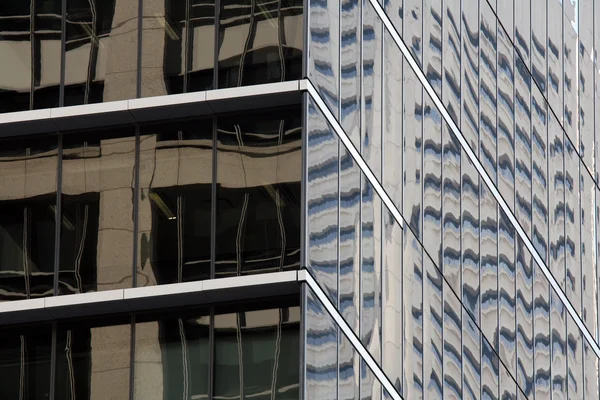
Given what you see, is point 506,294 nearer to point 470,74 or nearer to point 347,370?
point 470,74

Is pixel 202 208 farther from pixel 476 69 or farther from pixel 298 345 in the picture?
pixel 476 69

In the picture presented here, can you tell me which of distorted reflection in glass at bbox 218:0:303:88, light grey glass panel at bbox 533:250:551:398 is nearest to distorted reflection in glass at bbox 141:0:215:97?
distorted reflection in glass at bbox 218:0:303:88

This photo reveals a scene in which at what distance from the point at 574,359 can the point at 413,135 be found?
44.9ft

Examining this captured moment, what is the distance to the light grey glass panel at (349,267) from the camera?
36000mm

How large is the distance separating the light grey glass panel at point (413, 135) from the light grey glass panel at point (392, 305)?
4.48 ft

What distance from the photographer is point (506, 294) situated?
157ft

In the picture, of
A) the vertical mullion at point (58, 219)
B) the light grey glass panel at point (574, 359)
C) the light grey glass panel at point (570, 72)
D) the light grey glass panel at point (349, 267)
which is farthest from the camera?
the light grey glass panel at point (570, 72)

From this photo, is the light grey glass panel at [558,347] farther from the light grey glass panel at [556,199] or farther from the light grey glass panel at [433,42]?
the light grey glass panel at [433,42]

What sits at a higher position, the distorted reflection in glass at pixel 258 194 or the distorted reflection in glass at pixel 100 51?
the distorted reflection in glass at pixel 100 51

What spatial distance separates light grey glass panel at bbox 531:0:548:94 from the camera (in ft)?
175

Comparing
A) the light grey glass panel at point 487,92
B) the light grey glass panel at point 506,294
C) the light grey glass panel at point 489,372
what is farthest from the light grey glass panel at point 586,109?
the light grey glass panel at point 489,372

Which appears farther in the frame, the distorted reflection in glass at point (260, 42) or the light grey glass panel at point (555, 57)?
the light grey glass panel at point (555, 57)

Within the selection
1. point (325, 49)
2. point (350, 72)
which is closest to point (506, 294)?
point (350, 72)

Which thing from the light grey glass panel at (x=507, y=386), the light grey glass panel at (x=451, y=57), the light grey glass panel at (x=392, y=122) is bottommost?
the light grey glass panel at (x=507, y=386)
